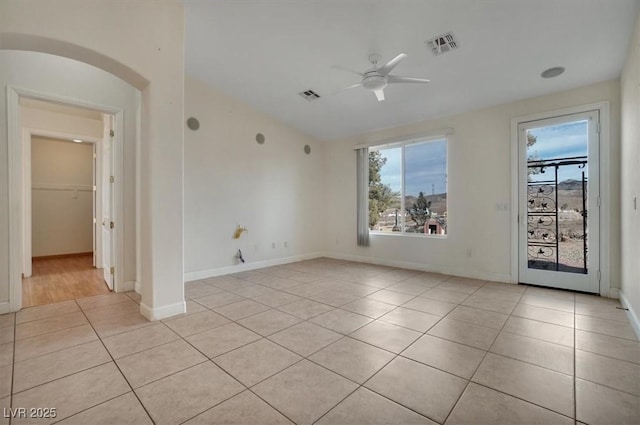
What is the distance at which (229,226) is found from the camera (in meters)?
5.22

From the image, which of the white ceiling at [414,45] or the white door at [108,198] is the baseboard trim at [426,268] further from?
the white door at [108,198]

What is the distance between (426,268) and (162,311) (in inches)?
172

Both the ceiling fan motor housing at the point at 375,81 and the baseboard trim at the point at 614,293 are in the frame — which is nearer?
the ceiling fan motor housing at the point at 375,81

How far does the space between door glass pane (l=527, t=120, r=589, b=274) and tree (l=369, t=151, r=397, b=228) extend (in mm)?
2517

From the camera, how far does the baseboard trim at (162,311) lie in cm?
294

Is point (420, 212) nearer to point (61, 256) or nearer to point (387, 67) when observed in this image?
point (387, 67)

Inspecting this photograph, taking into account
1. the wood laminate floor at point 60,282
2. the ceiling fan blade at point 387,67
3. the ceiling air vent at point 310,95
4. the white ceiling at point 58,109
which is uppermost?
the ceiling air vent at point 310,95

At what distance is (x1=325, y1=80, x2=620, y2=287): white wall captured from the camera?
3.81 meters

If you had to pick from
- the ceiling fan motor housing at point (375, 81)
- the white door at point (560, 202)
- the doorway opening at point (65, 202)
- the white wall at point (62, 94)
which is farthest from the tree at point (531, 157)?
the doorway opening at point (65, 202)

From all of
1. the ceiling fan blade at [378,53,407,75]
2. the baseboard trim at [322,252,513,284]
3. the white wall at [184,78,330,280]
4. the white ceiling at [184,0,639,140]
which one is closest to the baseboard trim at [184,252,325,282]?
the white wall at [184,78,330,280]

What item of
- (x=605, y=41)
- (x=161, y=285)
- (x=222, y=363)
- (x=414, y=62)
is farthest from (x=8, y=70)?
(x=605, y=41)

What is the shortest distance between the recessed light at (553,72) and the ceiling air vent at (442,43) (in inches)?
53.4

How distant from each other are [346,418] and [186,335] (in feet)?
5.72

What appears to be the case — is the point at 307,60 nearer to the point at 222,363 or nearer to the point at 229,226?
the point at 229,226
